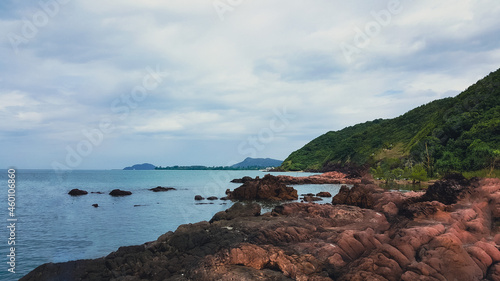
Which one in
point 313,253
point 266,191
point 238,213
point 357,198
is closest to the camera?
point 313,253

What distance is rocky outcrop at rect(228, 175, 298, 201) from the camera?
174ft

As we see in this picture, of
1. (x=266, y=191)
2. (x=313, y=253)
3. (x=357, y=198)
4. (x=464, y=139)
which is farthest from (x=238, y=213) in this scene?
(x=464, y=139)

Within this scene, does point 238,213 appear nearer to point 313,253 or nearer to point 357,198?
point 313,253

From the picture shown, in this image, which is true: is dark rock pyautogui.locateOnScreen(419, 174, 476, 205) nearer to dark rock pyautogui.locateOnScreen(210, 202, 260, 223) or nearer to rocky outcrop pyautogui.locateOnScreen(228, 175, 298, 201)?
dark rock pyautogui.locateOnScreen(210, 202, 260, 223)

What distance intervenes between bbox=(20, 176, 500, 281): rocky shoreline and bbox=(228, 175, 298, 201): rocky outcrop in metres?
30.9

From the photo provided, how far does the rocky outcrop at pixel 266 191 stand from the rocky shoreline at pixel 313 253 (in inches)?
1218

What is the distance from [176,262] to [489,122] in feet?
222

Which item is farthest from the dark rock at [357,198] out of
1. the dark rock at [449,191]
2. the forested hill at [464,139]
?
the forested hill at [464,139]

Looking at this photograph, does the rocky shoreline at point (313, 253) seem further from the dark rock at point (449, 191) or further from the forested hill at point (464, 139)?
the forested hill at point (464, 139)

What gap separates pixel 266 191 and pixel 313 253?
38.5 m

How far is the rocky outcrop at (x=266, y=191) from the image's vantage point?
53.0 metres

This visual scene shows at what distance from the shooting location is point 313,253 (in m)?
15.0

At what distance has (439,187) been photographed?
26.6 meters

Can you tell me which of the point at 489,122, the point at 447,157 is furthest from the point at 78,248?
the point at 489,122
